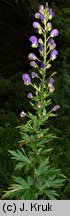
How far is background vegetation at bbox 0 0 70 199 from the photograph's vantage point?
5949mm

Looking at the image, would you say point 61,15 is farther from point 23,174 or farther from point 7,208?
point 7,208

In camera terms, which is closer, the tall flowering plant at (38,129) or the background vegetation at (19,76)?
the tall flowering plant at (38,129)

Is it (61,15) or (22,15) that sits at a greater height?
(22,15)

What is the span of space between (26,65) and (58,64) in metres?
0.76

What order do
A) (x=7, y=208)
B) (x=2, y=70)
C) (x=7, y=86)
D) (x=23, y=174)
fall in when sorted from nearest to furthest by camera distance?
(x=7, y=208) < (x=23, y=174) < (x=7, y=86) < (x=2, y=70)

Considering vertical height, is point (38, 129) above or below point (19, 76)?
below

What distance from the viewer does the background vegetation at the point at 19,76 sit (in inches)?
234

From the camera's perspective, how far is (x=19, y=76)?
8.82 metres

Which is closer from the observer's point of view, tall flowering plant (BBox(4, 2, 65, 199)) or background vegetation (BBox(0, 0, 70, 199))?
tall flowering plant (BBox(4, 2, 65, 199))

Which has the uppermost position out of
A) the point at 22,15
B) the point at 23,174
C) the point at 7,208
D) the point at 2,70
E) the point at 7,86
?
the point at 22,15

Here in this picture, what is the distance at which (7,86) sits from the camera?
27.0 ft

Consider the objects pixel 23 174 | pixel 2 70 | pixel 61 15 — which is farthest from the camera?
pixel 2 70

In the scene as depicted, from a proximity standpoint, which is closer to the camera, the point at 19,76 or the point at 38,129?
the point at 38,129

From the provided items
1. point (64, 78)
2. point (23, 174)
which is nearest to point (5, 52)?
point (64, 78)
